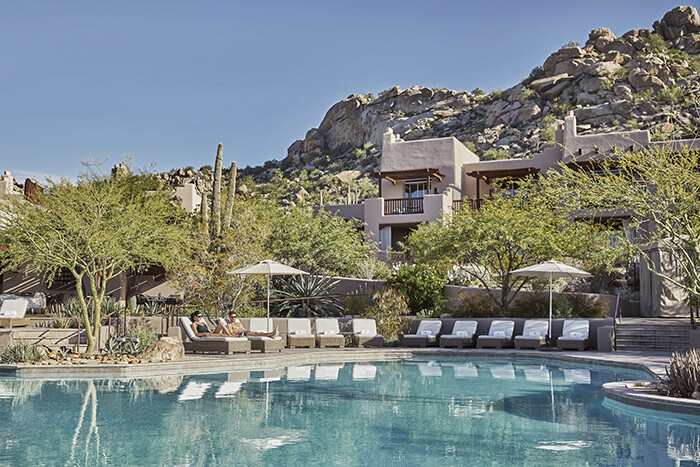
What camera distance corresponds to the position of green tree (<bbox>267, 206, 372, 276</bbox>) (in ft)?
84.6

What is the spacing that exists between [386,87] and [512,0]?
50.2 metres

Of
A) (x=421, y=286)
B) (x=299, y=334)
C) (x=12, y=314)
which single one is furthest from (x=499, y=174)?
(x=12, y=314)

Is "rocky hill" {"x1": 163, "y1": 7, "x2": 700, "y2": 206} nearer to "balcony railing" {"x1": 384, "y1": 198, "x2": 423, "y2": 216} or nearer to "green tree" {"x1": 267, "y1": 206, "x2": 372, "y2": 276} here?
"balcony railing" {"x1": 384, "y1": 198, "x2": 423, "y2": 216}

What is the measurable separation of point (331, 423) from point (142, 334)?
8.98 metres

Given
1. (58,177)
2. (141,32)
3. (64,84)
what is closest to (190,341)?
(58,177)

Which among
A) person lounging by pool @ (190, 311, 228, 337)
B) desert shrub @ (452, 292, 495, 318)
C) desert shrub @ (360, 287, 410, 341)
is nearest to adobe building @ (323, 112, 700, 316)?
desert shrub @ (452, 292, 495, 318)

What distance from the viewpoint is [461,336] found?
60.7 ft

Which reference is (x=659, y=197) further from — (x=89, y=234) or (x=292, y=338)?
(x=89, y=234)

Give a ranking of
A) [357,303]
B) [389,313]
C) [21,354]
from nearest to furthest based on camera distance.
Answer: [21,354]
[389,313]
[357,303]

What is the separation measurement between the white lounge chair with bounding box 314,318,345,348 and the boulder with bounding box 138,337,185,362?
4615 mm

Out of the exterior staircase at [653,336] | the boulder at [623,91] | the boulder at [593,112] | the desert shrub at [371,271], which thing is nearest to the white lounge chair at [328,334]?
the desert shrub at [371,271]

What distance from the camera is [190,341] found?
55.9ft

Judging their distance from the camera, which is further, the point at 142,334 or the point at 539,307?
the point at 539,307

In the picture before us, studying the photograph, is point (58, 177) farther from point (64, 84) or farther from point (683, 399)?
point (683, 399)
